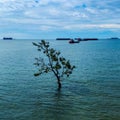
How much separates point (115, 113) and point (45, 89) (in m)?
21.0

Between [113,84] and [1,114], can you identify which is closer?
[1,114]

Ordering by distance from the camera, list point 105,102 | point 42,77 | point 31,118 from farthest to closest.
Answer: point 42,77, point 105,102, point 31,118

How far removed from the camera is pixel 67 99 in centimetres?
5719

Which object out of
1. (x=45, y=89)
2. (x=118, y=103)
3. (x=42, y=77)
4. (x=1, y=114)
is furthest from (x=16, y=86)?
(x=118, y=103)

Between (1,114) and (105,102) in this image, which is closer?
(1,114)

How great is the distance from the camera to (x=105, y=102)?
54688mm

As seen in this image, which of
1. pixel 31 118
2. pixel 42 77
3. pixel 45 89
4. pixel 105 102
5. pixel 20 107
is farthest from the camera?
pixel 42 77

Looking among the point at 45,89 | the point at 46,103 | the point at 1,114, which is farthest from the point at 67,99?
the point at 1,114

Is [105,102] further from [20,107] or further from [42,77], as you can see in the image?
[42,77]

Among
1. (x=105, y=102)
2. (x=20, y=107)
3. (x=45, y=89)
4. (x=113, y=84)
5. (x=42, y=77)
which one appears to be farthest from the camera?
(x=42, y=77)

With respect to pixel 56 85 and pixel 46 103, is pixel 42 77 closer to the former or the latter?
pixel 56 85

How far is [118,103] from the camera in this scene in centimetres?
5403

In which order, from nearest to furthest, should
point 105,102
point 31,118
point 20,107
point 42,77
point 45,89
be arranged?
point 31,118 < point 20,107 < point 105,102 < point 45,89 < point 42,77

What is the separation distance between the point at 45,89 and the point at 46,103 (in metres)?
10.7
